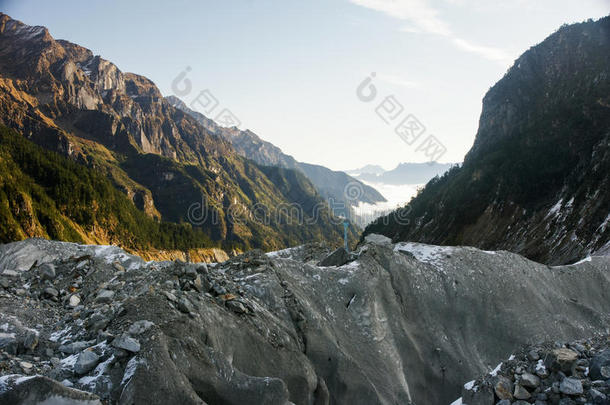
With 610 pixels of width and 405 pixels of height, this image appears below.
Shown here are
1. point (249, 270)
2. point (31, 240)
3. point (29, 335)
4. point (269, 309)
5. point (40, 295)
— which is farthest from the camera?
point (31, 240)

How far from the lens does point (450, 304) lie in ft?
90.4

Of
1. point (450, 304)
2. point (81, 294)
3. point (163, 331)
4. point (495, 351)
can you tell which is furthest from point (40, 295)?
point (495, 351)

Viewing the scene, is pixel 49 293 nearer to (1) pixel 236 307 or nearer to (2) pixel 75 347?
(2) pixel 75 347

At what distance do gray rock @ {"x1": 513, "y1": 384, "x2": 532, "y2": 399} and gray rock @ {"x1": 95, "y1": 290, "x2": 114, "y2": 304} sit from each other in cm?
1591

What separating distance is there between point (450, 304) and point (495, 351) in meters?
4.01

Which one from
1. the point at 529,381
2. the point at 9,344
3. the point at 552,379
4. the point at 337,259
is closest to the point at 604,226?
the point at 337,259

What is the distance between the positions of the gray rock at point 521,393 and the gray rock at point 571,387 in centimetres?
105

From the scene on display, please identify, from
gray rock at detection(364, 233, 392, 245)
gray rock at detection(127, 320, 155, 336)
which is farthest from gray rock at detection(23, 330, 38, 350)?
gray rock at detection(364, 233, 392, 245)

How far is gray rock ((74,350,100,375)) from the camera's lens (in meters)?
11.3

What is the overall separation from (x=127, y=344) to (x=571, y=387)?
12.7m

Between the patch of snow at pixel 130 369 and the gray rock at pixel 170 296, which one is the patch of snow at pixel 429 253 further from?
the patch of snow at pixel 130 369

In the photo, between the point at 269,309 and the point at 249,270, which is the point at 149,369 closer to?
the point at 269,309

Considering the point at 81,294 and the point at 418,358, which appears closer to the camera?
the point at 81,294

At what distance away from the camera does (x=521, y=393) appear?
12.2 m
